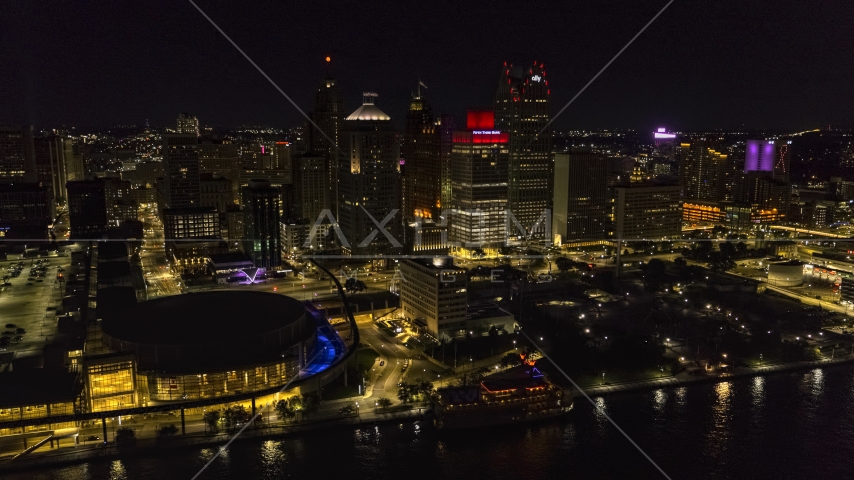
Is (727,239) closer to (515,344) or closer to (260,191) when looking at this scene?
(515,344)

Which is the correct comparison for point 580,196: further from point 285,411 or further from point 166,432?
point 166,432

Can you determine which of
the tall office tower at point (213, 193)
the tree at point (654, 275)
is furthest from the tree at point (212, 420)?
the tall office tower at point (213, 193)

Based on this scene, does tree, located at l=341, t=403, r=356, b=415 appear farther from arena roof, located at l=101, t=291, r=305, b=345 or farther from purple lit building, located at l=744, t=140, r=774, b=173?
purple lit building, located at l=744, t=140, r=774, b=173

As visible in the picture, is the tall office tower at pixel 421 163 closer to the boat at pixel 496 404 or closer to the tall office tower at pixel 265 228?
the tall office tower at pixel 265 228

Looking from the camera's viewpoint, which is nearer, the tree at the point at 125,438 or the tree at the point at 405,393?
the tree at the point at 125,438

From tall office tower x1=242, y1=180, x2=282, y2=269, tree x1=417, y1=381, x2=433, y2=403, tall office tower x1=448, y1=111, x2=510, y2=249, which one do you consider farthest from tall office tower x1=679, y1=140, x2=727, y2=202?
tree x1=417, y1=381, x2=433, y2=403

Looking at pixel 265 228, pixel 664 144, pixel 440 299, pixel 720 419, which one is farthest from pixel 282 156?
pixel 664 144
